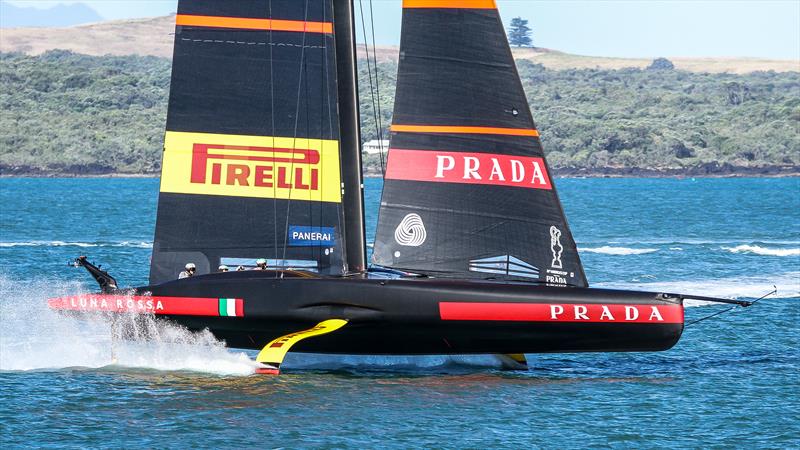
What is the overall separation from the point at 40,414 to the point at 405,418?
16.6 ft

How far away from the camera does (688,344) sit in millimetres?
27719

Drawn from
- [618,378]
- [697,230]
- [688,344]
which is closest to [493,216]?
[618,378]

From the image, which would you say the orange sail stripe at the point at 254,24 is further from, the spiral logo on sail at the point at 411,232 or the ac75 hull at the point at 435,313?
the ac75 hull at the point at 435,313

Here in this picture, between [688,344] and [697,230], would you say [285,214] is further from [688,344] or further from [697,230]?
[697,230]

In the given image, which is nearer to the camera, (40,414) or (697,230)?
(40,414)

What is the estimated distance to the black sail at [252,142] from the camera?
23141 millimetres

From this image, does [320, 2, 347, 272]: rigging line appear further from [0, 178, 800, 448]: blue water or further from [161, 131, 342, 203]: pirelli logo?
[0, 178, 800, 448]: blue water

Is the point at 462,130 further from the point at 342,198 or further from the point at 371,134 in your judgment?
the point at 371,134

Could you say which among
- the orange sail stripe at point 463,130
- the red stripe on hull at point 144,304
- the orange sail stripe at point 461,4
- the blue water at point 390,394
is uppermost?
the orange sail stripe at point 461,4

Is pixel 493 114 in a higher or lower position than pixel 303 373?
higher

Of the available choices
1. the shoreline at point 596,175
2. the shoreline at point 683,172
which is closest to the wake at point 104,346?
the shoreline at point 596,175

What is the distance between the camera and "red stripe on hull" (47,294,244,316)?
878 inches

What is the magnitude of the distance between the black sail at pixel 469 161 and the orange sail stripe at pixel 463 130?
2 cm

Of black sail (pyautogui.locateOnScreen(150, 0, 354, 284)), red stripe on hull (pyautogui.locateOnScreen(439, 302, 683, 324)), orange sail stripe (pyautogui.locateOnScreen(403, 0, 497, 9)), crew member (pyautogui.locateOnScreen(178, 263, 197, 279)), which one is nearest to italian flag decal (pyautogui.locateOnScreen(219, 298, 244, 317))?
crew member (pyautogui.locateOnScreen(178, 263, 197, 279))
